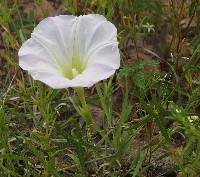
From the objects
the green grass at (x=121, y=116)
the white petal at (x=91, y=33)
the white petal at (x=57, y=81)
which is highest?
the white petal at (x=91, y=33)

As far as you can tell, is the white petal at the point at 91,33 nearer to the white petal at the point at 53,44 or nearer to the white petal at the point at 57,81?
the white petal at the point at 53,44

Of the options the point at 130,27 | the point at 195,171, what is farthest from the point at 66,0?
the point at 195,171

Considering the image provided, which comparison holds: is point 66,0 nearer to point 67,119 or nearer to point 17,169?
point 67,119

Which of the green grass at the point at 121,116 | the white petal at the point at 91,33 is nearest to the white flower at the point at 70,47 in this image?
the white petal at the point at 91,33

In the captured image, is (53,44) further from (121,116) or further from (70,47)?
(121,116)

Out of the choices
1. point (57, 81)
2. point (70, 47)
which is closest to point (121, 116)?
point (70, 47)

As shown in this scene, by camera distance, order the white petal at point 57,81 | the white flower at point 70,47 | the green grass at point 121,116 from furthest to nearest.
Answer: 1. the green grass at point 121,116
2. the white flower at point 70,47
3. the white petal at point 57,81
